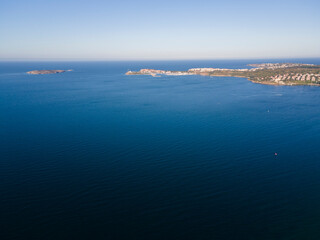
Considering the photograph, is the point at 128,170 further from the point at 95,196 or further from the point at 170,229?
the point at 170,229

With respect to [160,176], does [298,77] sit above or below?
above

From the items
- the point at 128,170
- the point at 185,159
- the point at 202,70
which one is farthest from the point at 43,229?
the point at 202,70

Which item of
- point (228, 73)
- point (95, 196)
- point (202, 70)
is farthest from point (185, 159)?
point (202, 70)

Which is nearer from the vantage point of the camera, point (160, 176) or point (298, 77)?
point (160, 176)

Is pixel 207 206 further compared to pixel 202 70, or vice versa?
pixel 202 70

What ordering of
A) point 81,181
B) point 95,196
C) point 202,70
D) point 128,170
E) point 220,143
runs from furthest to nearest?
point 202,70
point 220,143
point 128,170
point 81,181
point 95,196

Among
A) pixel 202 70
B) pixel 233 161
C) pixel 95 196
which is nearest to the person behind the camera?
pixel 95 196

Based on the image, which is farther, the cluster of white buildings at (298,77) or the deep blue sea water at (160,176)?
the cluster of white buildings at (298,77)
